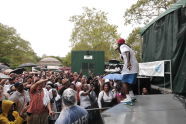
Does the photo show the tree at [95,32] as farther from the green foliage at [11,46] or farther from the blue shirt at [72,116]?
the blue shirt at [72,116]

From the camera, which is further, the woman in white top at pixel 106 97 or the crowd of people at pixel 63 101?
the woman in white top at pixel 106 97

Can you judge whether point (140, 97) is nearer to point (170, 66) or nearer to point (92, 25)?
point (170, 66)

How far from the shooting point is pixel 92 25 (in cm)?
4244

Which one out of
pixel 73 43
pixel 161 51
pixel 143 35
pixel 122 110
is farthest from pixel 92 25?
pixel 122 110

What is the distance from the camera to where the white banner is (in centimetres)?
795

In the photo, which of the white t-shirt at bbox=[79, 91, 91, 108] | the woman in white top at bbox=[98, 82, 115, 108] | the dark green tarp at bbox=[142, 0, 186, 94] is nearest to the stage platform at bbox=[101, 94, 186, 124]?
the dark green tarp at bbox=[142, 0, 186, 94]

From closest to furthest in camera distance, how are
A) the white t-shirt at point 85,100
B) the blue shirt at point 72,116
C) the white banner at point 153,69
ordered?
the blue shirt at point 72,116 < the white banner at point 153,69 < the white t-shirt at point 85,100

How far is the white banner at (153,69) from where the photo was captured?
795 cm

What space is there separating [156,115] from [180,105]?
0.78m

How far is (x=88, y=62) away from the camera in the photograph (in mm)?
19266

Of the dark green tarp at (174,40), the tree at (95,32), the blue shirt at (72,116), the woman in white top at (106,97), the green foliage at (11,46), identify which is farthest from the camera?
the green foliage at (11,46)

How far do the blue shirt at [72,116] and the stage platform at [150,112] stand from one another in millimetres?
1048

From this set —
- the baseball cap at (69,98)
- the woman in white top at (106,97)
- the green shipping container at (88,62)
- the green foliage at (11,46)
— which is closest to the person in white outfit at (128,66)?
the woman in white top at (106,97)

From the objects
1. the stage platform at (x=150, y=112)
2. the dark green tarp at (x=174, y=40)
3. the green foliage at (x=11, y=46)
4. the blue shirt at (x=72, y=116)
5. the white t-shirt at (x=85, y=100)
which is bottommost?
the white t-shirt at (x=85, y=100)
